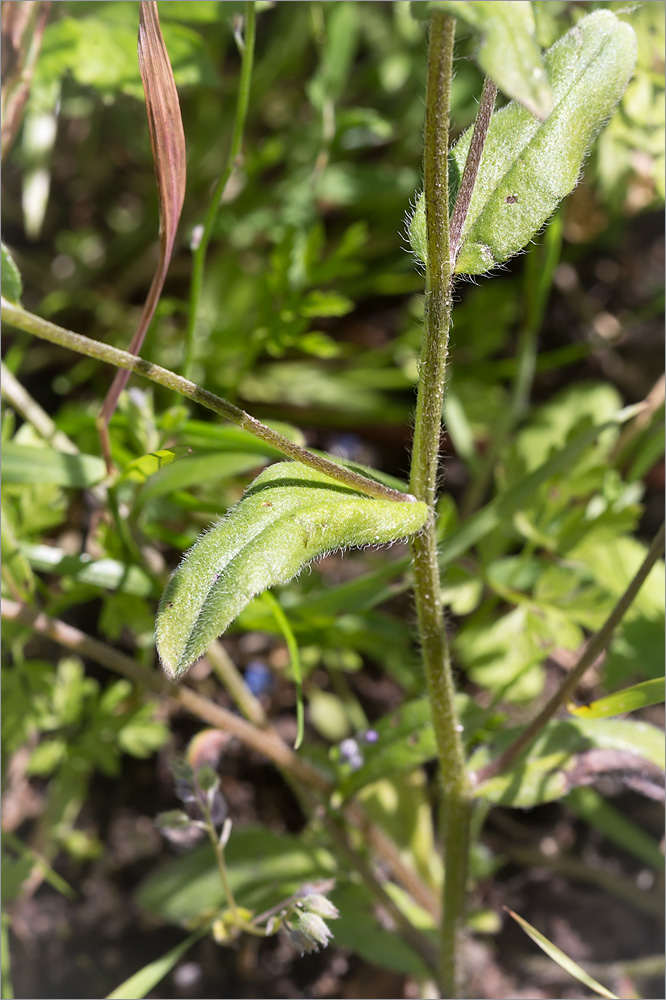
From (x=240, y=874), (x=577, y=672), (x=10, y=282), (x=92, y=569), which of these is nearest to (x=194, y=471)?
(x=92, y=569)

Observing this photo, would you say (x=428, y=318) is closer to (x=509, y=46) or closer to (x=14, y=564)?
(x=509, y=46)

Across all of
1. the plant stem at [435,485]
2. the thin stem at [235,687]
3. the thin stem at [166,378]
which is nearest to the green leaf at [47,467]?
the thin stem at [235,687]

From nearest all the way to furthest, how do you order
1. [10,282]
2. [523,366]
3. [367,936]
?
[10,282] → [367,936] → [523,366]

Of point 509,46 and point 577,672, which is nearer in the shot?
point 509,46

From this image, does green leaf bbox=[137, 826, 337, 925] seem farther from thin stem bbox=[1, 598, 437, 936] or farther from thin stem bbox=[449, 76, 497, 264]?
thin stem bbox=[449, 76, 497, 264]

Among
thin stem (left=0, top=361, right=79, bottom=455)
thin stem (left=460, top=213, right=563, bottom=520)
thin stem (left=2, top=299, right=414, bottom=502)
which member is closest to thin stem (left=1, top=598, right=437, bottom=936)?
thin stem (left=0, top=361, right=79, bottom=455)

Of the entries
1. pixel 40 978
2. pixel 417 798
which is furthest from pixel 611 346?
pixel 40 978

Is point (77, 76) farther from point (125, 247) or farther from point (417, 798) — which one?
point (417, 798)
